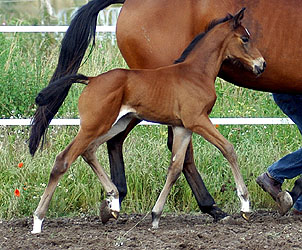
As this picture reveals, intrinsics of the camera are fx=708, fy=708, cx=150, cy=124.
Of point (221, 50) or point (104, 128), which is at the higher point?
point (221, 50)

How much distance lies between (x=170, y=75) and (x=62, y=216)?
1.74 metres

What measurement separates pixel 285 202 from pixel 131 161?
1520 mm

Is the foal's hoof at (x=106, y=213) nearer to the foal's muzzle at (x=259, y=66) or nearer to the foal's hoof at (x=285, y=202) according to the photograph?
the foal's hoof at (x=285, y=202)

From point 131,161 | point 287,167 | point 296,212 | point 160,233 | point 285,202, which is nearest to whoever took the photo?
point 160,233

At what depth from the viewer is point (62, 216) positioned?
19.6ft

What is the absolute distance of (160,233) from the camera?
4805 millimetres

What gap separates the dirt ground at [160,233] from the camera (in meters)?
4.50

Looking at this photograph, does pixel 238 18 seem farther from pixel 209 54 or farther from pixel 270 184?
pixel 270 184

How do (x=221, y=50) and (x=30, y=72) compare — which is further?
(x=30, y=72)

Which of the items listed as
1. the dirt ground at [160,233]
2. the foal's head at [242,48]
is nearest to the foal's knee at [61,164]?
the dirt ground at [160,233]

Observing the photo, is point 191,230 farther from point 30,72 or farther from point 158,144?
point 30,72

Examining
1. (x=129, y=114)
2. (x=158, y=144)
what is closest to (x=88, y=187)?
(x=158, y=144)

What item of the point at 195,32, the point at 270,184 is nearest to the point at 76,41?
the point at 195,32

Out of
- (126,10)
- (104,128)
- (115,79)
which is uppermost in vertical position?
(126,10)
